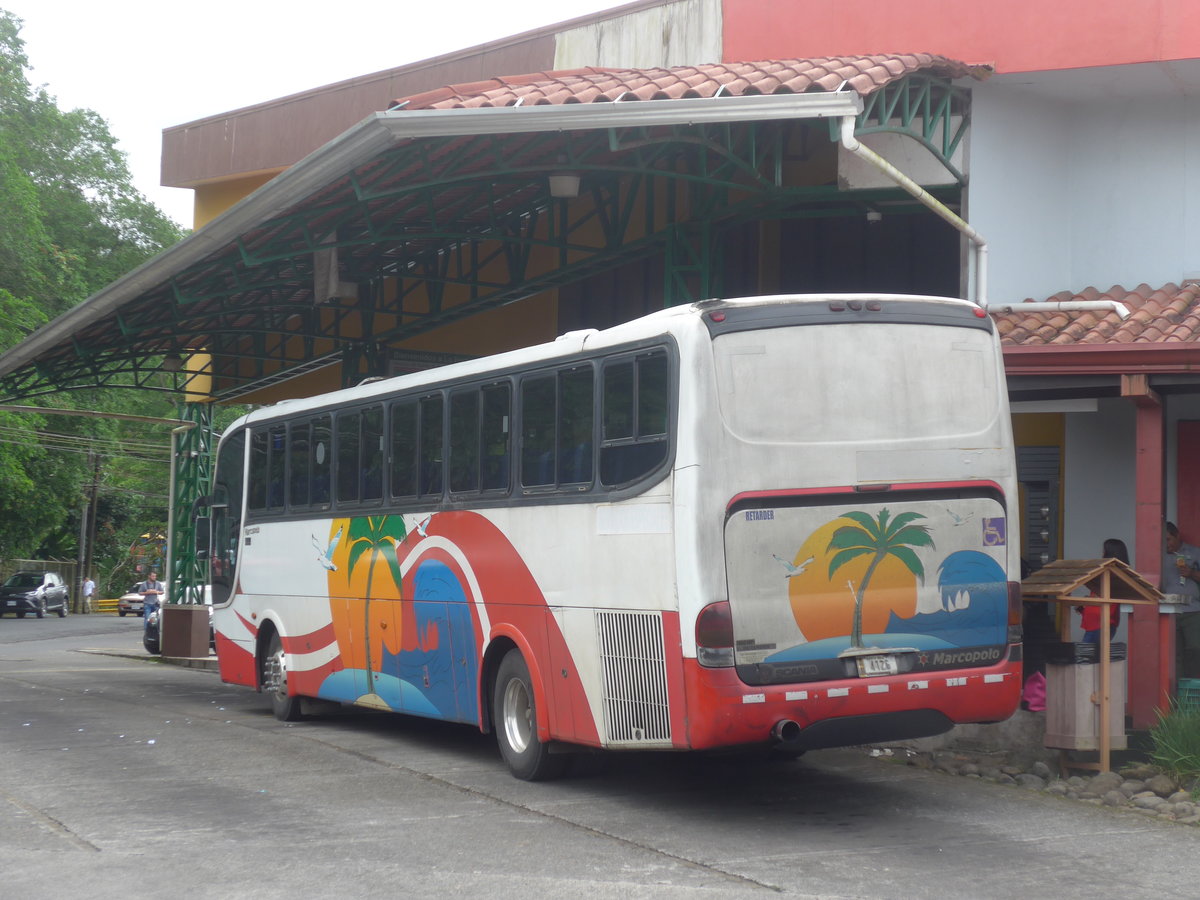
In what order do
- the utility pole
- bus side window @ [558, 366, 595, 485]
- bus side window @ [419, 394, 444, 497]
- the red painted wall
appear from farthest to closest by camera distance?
the utility pole < the red painted wall < bus side window @ [419, 394, 444, 497] < bus side window @ [558, 366, 595, 485]

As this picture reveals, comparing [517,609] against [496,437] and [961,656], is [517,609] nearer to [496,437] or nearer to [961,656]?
[496,437]

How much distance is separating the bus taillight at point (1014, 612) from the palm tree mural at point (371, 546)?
209 inches

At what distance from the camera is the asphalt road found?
7.52 metres

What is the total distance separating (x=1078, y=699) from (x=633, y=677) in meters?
3.71

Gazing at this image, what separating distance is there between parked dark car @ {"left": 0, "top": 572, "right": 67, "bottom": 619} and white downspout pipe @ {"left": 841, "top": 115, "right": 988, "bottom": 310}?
4705cm

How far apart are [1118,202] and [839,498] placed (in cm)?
835

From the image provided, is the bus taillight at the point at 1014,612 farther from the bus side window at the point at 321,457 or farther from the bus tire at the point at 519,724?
the bus side window at the point at 321,457

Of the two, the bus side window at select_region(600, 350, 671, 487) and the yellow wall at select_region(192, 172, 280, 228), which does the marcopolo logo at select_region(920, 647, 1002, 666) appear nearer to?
the bus side window at select_region(600, 350, 671, 487)

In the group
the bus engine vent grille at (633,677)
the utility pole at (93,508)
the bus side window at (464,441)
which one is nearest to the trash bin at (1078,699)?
the bus engine vent grille at (633,677)

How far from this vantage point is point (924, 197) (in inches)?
548

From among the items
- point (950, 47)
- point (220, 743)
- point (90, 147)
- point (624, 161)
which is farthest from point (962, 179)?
point (90, 147)

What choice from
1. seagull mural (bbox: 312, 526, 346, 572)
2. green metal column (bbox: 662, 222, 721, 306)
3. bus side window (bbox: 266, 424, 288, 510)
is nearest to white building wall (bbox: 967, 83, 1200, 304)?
green metal column (bbox: 662, 222, 721, 306)

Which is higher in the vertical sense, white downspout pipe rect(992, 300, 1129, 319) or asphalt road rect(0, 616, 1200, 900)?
white downspout pipe rect(992, 300, 1129, 319)

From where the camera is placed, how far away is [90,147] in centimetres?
5641
